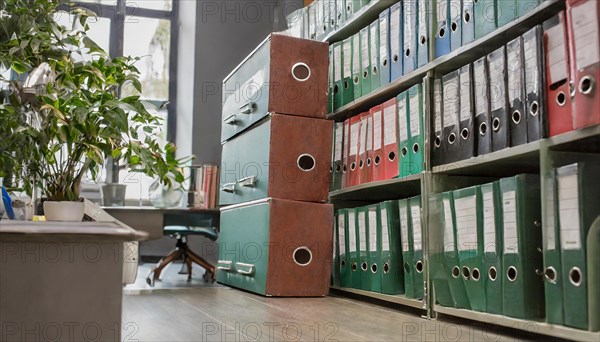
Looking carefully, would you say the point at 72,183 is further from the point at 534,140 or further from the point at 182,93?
the point at 182,93

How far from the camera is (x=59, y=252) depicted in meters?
0.97

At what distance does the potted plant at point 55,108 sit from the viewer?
1640mm

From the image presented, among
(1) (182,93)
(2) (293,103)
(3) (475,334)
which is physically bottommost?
(3) (475,334)

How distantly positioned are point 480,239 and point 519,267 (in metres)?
A: 0.18

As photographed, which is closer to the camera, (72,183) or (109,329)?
(109,329)

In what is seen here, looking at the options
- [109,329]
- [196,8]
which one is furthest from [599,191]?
[196,8]

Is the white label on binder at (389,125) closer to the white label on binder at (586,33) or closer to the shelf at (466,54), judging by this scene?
the shelf at (466,54)

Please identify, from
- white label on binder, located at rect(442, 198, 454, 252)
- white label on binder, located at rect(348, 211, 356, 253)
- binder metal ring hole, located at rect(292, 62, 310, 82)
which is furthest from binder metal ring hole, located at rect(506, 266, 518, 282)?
binder metal ring hole, located at rect(292, 62, 310, 82)

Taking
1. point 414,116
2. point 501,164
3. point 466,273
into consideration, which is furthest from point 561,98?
point 414,116

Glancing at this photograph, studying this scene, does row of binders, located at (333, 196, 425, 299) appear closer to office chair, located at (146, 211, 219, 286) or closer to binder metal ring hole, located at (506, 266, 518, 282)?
binder metal ring hole, located at (506, 266, 518, 282)

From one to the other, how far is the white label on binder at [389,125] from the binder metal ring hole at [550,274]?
0.96 metres

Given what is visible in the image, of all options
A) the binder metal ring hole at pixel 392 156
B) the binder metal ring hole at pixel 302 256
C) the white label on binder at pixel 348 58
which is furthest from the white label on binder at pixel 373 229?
the white label on binder at pixel 348 58

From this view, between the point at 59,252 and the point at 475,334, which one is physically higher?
the point at 59,252

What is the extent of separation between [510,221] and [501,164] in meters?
0.28
